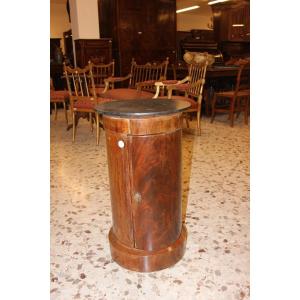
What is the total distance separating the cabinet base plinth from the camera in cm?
150

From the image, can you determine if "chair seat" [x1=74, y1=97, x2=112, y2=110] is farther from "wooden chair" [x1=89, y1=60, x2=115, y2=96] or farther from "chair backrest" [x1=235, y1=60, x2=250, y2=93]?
"chair backrest" [x1=235, y1=60, x2=250, y2=93]

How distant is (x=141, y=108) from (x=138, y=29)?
596 centimetres

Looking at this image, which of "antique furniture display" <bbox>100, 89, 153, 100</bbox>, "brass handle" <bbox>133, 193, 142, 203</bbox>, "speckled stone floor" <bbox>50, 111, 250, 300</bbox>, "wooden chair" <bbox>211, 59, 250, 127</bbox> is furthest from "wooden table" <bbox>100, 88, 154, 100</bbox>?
"brass handle" <bbox>133, 193, 142, 203</bbox>

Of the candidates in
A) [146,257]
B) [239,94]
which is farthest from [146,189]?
[239,94]

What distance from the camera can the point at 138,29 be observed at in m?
6.89

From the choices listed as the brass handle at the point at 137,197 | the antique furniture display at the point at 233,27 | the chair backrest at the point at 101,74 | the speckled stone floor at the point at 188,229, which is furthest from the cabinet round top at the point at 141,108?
the antique furniture display at the point at 233,27

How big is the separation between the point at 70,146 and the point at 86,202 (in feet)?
5.39

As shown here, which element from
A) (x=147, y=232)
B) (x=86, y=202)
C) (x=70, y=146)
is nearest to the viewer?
(x=147, y=232)
